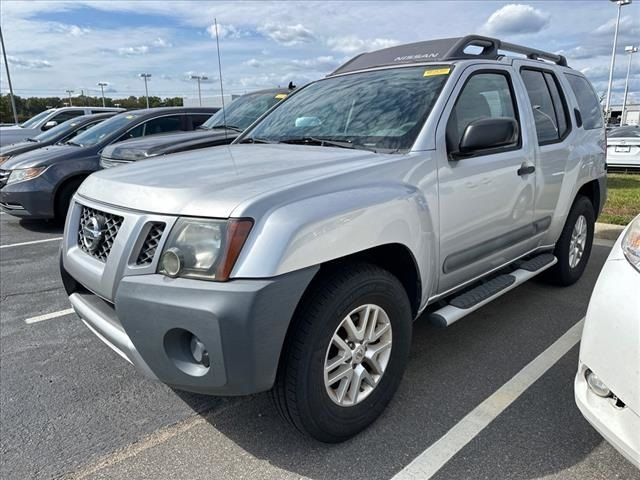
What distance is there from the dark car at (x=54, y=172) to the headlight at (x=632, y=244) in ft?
22.7

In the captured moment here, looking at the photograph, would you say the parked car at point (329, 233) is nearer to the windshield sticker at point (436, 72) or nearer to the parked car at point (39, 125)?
the windshield sticker at point (436, 72)

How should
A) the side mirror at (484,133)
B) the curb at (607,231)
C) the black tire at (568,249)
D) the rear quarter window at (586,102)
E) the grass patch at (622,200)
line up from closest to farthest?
the side mirror at (484,133)
the black tire at (568,249)
the rear quarter window at (586,102)
the curb at (607,231)
the grass patch at (622,200)

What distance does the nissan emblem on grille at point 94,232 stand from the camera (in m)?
2.37

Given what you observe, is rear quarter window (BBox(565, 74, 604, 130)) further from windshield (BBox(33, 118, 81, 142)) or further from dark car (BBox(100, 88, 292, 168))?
windshield (BBox(33, 118, 81, 142))

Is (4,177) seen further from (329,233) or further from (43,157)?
(329,233)

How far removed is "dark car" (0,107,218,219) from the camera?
684 centimetres

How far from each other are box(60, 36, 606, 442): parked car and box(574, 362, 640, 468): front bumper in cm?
83

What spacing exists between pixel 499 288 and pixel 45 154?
6664 mm

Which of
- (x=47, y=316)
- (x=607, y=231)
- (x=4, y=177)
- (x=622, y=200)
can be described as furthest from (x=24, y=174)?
(x=622, y=200)

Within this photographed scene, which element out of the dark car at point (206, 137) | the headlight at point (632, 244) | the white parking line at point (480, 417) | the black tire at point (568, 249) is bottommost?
the white parking line at point (480, 417)

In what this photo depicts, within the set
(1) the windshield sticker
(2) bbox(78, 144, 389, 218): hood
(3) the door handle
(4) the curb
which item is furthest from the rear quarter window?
(2) bbox(78, 144, 389, 218): hood

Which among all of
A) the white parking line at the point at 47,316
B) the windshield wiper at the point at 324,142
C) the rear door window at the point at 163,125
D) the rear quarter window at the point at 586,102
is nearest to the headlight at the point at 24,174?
the rear door window at the point at 163,125

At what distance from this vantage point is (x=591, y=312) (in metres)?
1.96

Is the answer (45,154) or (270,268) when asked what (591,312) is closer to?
(270,268)
